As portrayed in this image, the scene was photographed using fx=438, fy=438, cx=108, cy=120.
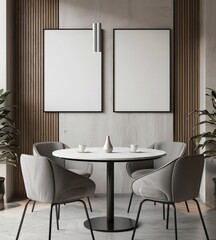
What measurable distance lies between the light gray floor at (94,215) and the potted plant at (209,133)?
0.65 meters

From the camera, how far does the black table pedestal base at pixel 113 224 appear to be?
3.99 m

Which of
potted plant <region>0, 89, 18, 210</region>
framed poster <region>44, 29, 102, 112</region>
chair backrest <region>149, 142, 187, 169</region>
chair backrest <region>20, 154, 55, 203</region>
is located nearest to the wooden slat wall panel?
chair backrest <region>149, 142, 187, 169</region>

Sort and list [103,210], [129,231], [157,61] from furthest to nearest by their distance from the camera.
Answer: [157,61], [103,210], [129,231]

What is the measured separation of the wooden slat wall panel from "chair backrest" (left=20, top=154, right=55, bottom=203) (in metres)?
2.52

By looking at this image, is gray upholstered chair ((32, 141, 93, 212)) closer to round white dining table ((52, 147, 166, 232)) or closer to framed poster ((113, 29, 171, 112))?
round white dining table ((52, 147, 166, 232))

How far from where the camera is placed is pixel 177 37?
18.0ft

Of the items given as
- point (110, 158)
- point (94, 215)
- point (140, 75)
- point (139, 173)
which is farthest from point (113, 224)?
point (140, 75)

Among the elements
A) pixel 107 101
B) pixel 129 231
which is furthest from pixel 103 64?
pixel 129 231

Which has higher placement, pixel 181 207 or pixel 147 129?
pixel 147 129

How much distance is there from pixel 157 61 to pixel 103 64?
2.21 ft

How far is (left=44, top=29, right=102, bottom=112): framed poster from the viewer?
5457 millimetres

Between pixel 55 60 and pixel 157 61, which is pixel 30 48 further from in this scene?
pixel 157 61

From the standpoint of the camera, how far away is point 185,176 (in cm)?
343

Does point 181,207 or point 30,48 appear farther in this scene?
point 30,48
